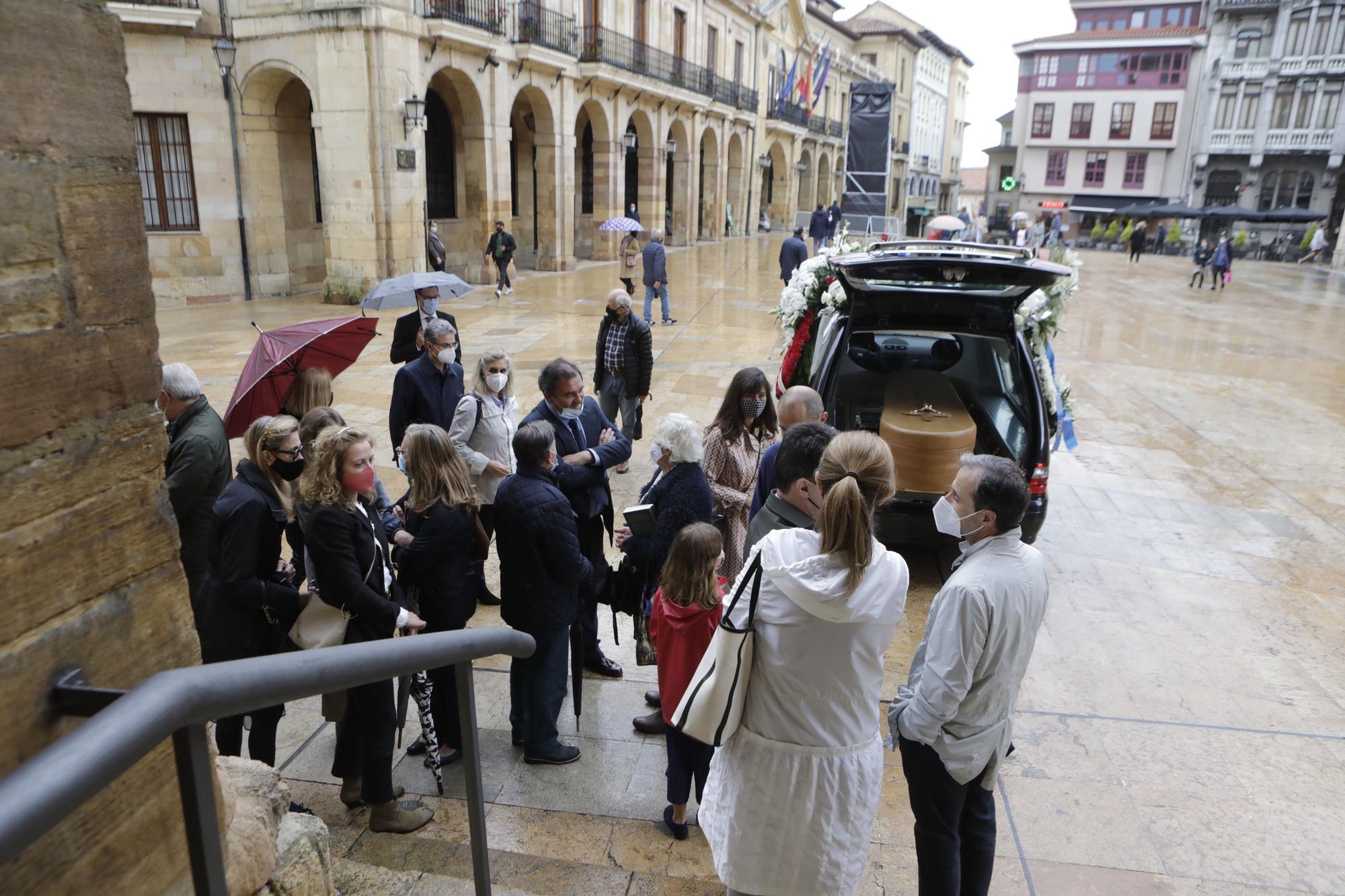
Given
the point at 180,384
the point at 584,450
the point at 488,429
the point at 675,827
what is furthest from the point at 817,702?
the point at 180,384

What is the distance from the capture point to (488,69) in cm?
1953

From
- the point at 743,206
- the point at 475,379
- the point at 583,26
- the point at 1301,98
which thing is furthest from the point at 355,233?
the point at 1301,98

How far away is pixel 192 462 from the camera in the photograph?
157 inches

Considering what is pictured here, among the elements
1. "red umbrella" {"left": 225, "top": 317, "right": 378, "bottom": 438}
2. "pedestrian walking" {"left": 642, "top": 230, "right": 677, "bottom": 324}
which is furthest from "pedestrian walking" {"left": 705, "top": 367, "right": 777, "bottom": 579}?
"pedestrian walking" {"left": 642, "top": 230, "right": 677, "bottom": 324}

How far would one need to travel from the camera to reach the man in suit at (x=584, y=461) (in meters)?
4.81

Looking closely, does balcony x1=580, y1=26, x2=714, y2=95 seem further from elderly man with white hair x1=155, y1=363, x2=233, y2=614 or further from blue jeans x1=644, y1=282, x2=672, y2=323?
elderly man with white hair x1=155, y1=363, x2=233, y2=614

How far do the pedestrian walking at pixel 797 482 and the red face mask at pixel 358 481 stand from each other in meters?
1.53

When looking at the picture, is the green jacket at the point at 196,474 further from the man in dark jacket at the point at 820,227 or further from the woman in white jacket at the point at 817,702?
the man in dark jacket at the point at 820,227

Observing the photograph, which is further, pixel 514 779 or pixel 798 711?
pixel 514 779

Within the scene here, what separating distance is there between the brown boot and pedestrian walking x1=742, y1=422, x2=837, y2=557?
1743mm

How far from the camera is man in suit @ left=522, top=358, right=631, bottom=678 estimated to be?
4812mm

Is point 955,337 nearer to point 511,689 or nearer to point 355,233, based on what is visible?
point 511,689

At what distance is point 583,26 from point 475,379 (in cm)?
2124

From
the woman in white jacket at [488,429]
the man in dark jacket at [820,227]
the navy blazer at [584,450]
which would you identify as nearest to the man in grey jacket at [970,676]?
the navy blazer at [584,450]
